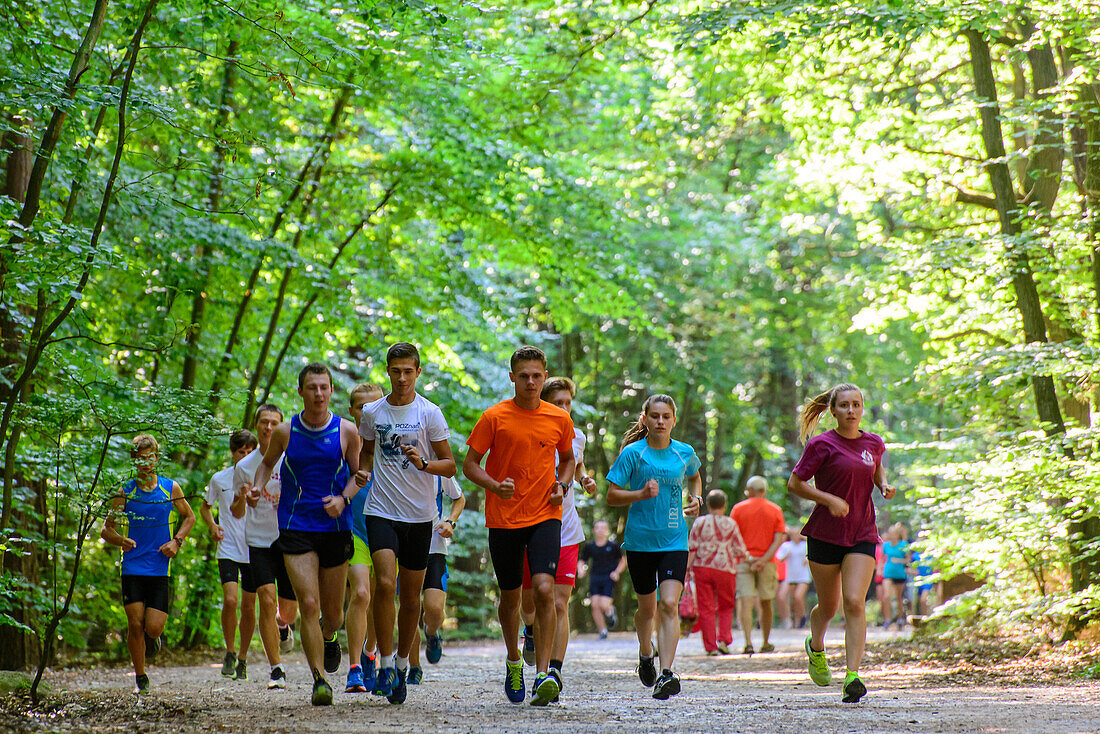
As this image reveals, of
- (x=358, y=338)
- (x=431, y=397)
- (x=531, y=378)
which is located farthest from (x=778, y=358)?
(x=531, y=378)

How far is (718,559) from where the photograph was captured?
13.7 meters

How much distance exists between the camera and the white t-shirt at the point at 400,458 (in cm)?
737

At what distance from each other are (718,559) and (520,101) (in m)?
6.69

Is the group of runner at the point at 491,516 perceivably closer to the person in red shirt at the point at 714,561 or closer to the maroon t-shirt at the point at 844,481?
the maroon t-shirt at the point at 844,481

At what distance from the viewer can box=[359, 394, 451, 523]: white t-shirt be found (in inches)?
290

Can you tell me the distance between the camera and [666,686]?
776 cm

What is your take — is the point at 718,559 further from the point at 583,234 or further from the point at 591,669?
the point at 583,234

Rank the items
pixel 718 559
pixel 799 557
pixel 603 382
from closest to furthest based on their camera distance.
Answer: pixel 718 559 < pixel 799 557 < pixel 603 382

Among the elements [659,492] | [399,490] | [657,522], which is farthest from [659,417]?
[399,490]

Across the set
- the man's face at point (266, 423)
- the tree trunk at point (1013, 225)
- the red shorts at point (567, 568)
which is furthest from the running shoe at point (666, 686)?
the tree trunk at point (1013, 225)

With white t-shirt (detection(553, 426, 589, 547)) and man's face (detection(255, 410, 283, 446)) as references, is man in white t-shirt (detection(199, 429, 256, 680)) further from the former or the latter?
white t-shirt (detection(553, 426, 589, 547))

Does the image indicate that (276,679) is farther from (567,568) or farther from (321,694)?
(567,568)

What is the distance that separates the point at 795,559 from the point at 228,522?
1358 cm

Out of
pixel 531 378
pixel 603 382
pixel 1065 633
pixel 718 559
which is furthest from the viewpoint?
pixel 603 382
